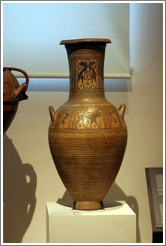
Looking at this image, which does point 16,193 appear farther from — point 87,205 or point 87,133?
point 87,133

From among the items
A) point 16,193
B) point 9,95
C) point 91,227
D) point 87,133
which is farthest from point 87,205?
point 16,193

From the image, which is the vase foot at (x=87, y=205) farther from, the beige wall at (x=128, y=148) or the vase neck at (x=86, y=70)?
the beige wall at (x=128, y=148)

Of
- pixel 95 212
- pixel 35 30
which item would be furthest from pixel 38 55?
pixel 95 212

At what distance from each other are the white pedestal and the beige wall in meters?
0.72

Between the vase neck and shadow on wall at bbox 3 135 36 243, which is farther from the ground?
the vase neck

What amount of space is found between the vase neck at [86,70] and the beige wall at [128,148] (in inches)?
24.2

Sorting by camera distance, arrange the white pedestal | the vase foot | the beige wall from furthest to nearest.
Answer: the beige wall → the vase foot → the white pedestal

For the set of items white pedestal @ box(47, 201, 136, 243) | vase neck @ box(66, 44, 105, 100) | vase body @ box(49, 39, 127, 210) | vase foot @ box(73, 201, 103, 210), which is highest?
vase neck @ box(66, 44, 105, 100)

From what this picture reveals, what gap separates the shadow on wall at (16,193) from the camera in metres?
3.12

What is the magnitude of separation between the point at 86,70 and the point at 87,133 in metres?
0.31

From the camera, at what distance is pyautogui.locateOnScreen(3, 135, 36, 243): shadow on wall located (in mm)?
3121

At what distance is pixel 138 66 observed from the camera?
315 centimetres

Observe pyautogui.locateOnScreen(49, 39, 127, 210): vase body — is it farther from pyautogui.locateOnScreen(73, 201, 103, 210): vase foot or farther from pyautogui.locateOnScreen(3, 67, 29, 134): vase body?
pyautogui.locateOnScreen(3, 67, 29, 134): vase body

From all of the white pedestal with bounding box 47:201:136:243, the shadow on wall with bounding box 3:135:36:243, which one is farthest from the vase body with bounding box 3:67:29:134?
the shadow on wall with bounding box 3:135:36:243
